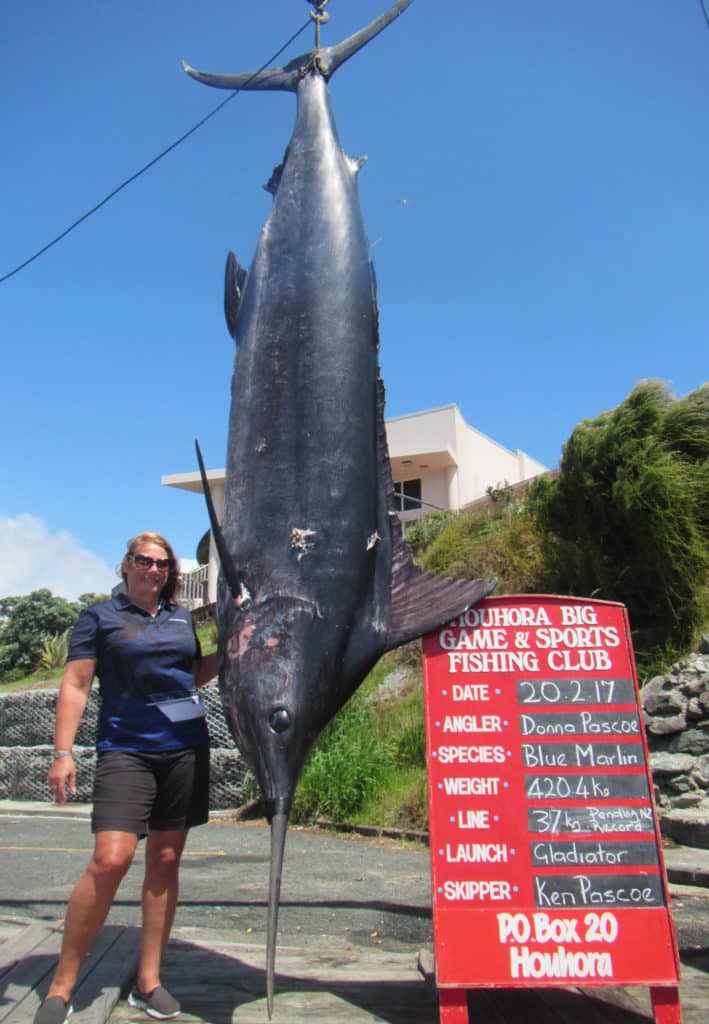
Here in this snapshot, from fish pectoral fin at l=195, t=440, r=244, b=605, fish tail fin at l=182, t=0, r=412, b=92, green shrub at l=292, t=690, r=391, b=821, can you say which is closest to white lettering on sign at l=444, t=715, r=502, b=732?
fish pectoral fin at l=195, t=440, r=244, b=605

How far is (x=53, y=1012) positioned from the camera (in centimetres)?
185

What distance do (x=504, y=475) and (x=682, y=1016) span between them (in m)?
21.2

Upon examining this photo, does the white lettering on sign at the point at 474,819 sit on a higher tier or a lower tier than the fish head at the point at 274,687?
lower

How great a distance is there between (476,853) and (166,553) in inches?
49.6

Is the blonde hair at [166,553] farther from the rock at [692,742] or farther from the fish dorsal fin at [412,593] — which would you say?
the rock at [692,742]

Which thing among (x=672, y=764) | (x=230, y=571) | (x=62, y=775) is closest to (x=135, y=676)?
(x=62, y=775)

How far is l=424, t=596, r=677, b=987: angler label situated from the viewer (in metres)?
2.02

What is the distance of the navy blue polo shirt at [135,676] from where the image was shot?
2.12m

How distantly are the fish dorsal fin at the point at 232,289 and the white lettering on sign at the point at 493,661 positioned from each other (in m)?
1.30

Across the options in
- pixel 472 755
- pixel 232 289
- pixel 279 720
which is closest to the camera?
pixel 279 720

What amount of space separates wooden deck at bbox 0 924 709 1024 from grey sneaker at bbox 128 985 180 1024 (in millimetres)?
25

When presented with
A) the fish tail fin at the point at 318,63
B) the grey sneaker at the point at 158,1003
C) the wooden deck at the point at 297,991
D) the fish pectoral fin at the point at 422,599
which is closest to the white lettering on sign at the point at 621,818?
the wooden deck at the point at 297,991

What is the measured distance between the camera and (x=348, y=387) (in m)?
2.25

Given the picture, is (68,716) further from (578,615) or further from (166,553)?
(578,615)
